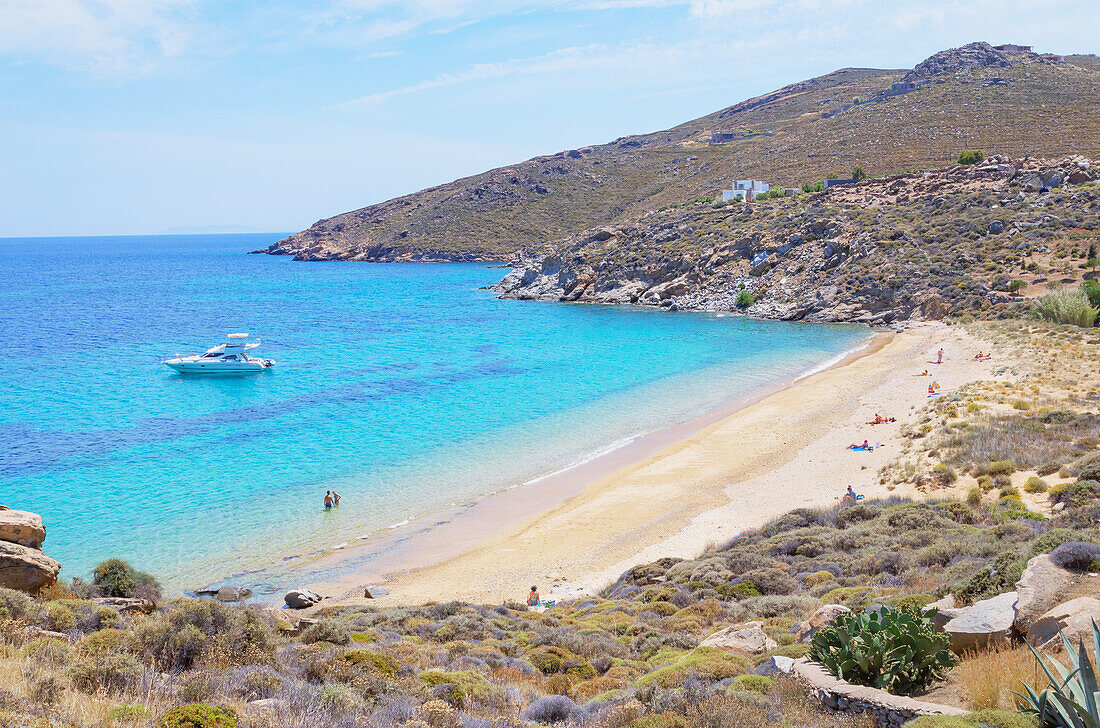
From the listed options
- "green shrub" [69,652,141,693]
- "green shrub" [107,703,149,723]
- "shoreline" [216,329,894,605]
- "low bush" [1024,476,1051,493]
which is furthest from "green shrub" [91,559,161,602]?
"low bush" [1024,476,1051,493]

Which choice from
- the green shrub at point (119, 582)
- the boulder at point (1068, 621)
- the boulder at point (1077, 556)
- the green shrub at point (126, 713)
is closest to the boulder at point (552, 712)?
the green shrub at point (126, 713)

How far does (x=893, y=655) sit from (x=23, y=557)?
10.7m

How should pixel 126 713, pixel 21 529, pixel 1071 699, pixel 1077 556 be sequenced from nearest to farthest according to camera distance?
1. pixel 1071 699
2. pixel 126 713
3. pixel 1077 556
4. pixel 21 529

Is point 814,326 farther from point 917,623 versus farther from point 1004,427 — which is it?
point 917,623

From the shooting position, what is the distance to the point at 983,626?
645 cm

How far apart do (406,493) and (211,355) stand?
2504cm

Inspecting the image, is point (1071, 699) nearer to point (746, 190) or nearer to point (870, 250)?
point (870, 250)

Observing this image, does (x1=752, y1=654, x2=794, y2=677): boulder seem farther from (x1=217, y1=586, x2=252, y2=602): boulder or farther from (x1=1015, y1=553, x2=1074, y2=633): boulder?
(x1=217, y1=586, x2=252, y2=602): boulder

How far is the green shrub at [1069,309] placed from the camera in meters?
32.4

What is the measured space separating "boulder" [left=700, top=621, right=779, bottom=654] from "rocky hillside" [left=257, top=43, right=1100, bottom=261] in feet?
234

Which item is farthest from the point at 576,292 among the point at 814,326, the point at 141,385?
the point at 141,385

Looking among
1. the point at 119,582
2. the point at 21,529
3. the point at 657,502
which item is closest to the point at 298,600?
the point at 119,582

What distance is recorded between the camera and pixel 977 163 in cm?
6209

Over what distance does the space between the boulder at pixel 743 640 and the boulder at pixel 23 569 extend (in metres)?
8.98
